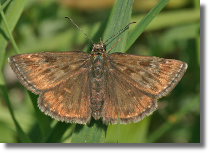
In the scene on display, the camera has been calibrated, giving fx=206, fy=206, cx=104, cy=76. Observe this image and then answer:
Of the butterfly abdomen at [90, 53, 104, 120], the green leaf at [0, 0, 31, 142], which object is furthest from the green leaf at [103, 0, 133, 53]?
the green leaf at [0, 0, 31, 142]

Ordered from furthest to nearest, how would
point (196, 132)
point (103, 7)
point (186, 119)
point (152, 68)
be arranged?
point (103, 7)
point (186, 119)
point (196, 132)
point (152, 68)

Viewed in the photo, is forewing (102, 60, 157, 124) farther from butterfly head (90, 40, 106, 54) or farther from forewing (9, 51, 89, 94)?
forewing (9, 51, 89, 94)

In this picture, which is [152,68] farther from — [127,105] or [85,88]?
[85,88]

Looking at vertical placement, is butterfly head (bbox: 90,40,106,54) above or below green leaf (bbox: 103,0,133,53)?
below

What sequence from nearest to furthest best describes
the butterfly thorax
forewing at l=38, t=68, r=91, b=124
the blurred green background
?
forewing at l=38, t=68, r=91, b=124, the butterfly thorax, the blurred green background

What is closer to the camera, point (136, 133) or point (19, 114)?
point (136, 133)

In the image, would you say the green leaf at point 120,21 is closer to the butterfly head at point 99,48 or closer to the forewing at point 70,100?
the butterfly head at point 99,48

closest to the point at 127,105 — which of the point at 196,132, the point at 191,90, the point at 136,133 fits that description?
the point at 136,133
